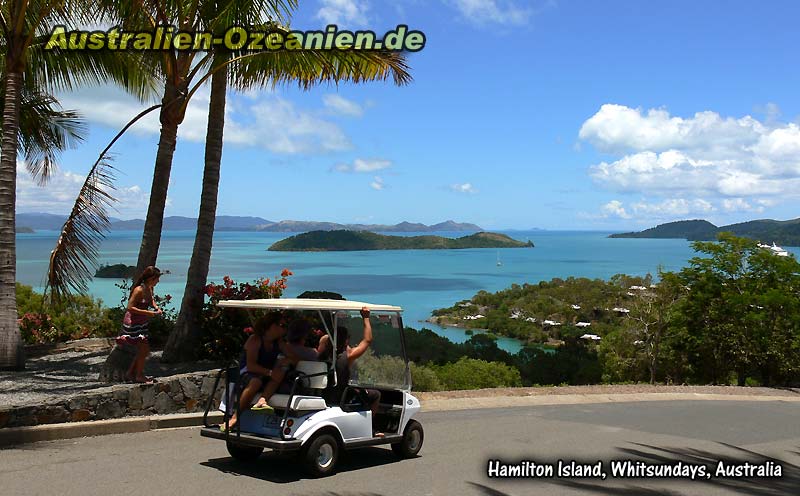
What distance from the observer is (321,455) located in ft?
26.1

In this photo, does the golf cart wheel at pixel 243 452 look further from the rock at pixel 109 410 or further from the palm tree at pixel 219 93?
the palm tree at pixel 219 93

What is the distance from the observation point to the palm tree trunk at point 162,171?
14.3 metres

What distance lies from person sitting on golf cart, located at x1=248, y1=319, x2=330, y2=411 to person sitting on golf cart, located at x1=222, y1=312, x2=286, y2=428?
0.08m

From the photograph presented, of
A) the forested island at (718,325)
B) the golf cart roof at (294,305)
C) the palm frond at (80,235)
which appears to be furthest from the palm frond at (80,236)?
the forested island at (718,325)

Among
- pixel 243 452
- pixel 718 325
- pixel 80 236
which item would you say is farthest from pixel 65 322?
pixel 718 325

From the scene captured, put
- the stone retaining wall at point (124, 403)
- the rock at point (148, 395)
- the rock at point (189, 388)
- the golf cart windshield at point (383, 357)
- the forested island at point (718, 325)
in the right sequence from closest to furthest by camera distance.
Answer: the golf cart windshield at point (383, 357), the stone retaining wall at point (124, 403), the rock at point (148, 395), the rock at point (189, 388), the forested island at point (718, 325)

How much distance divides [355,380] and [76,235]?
8.52 m

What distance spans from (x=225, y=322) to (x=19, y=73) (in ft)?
→ 20.7

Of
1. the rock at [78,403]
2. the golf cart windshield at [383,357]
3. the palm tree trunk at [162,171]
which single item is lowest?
the rock at [78,403]

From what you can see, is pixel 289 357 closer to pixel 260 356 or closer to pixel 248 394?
pixel 260 356

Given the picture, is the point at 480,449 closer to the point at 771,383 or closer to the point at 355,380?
the point at 355,380

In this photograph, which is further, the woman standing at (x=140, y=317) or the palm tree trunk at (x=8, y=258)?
the palm tree trunk at (x=8, y=258)

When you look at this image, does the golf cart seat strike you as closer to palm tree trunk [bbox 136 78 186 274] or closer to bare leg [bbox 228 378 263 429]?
bare leg [bbox 228 378 263 429]

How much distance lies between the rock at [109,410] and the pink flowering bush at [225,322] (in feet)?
15.4
